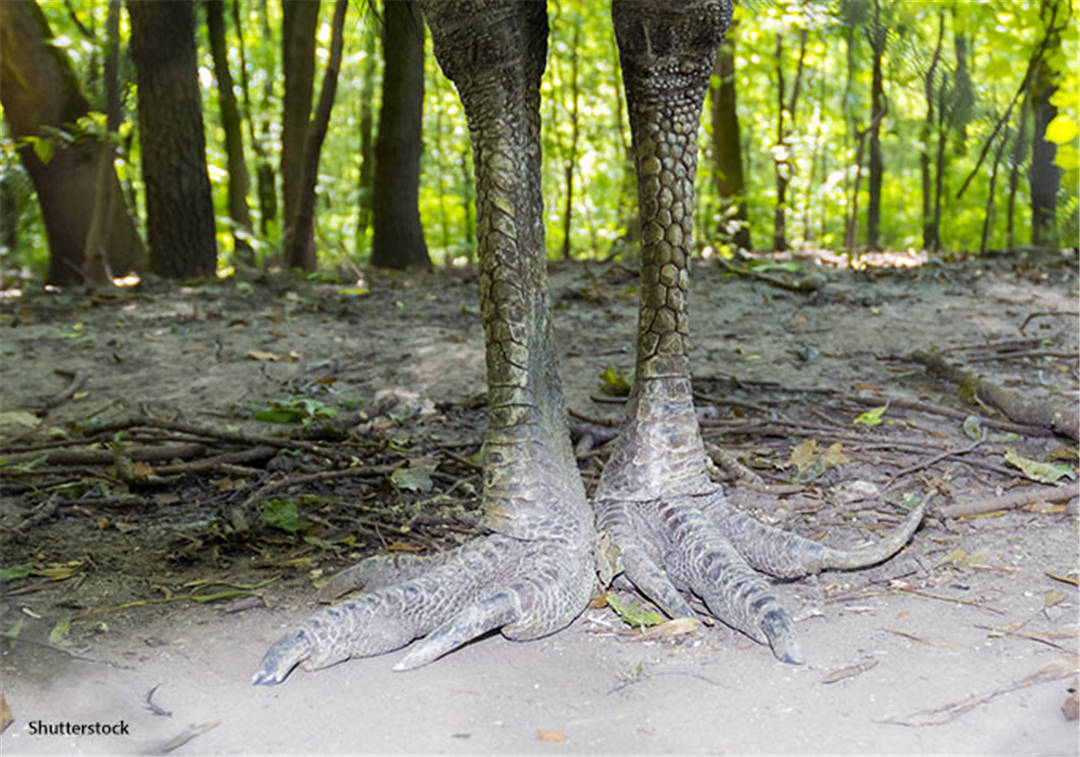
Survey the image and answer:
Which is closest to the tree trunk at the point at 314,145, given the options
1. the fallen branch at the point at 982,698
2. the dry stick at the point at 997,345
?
the dry stick at the point at 997,345

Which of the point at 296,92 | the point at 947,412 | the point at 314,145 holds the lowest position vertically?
the point at 947,412

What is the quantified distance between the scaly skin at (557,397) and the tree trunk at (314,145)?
4407 mm

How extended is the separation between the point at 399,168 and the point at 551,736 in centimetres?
804

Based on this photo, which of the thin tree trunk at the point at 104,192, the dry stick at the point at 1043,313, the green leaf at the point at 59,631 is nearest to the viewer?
the green leaf at the point at 59,631

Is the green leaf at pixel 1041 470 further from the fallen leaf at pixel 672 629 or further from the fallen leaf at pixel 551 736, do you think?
the fallen leaf at pixel 551 736

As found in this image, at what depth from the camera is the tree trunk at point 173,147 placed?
8.74m

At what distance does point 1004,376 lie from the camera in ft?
16.6

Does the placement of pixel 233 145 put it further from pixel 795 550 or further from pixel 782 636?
pixel 782 636

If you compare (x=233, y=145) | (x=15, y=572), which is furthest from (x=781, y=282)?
(x=233, y=145)

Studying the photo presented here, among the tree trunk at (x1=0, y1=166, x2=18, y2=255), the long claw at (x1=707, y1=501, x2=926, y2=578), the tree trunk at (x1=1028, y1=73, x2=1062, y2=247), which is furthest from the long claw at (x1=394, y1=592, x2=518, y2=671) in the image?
the tree trunk at (x1=0, y1=166, x2=18, y2=255)

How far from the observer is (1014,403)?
4.37 metres

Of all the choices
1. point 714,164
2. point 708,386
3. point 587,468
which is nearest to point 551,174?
point 714,164

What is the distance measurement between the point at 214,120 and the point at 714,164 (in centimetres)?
1076

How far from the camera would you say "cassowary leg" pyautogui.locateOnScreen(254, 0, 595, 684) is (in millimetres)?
2814
